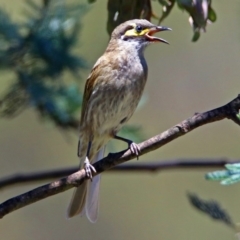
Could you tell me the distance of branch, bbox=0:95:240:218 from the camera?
269 cm

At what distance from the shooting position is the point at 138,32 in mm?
4090

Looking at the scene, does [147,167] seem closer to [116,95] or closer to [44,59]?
[116,95]

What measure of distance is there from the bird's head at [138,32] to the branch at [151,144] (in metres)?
1.21

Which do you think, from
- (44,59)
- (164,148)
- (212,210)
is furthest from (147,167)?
(164,148)

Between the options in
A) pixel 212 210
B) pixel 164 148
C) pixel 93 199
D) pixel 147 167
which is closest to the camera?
pixel 212 210

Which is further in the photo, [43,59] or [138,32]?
[138,32]

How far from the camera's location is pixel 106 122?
13.2 ft

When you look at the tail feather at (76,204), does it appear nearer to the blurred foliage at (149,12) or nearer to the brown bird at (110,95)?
the brown bird at (110,95)

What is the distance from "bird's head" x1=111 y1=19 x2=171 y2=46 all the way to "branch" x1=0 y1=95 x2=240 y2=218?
3.98 ft

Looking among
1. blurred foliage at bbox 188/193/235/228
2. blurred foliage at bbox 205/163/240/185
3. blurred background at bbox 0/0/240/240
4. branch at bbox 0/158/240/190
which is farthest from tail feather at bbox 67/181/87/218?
blurred background at bbox 0/0/240/240

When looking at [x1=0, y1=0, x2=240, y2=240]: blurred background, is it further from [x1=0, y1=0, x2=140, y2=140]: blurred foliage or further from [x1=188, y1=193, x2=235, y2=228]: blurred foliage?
[x1=188, y1=193, x2=235, y2=228]: blurred foliage

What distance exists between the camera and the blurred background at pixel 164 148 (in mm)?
7203

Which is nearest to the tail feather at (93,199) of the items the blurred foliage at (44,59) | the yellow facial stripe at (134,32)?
the blurred foliage at (44,59)

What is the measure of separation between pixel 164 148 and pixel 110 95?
3.53 meters
